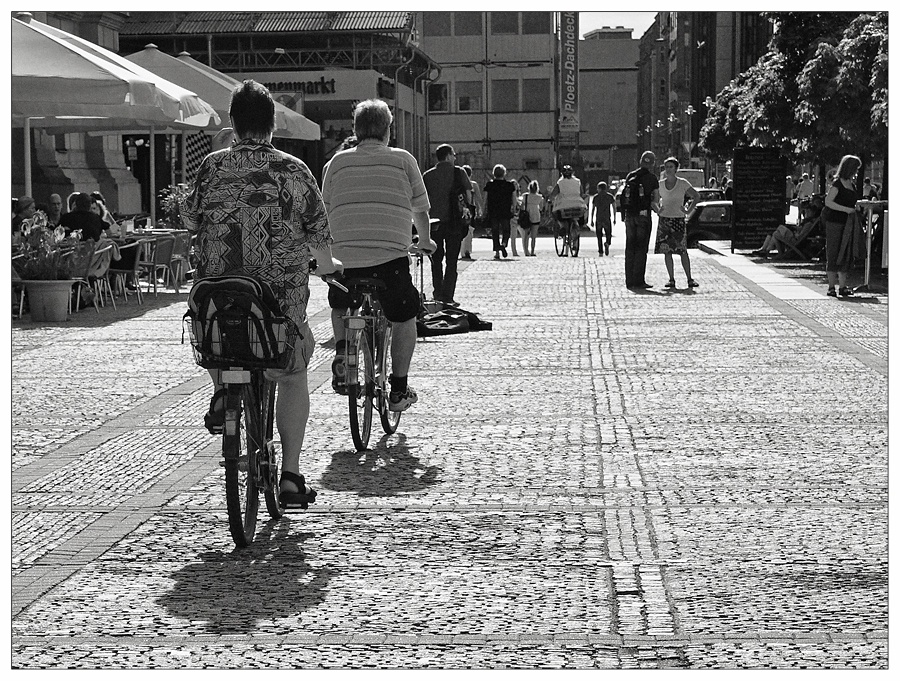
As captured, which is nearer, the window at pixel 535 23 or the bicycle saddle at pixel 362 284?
the bicycle saddle at pixel 362 284

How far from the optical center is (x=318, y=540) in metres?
5.82

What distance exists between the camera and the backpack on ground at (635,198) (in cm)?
1989

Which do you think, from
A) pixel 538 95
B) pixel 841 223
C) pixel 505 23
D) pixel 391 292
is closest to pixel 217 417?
pixel 391 292

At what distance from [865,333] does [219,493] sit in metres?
8.38

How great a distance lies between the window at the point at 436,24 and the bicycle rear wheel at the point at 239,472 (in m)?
75.5

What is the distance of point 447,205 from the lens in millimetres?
16219

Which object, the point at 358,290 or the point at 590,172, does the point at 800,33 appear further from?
the point at 590,172

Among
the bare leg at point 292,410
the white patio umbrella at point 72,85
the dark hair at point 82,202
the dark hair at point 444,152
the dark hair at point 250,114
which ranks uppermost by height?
the white patio umbrella at point 72,85

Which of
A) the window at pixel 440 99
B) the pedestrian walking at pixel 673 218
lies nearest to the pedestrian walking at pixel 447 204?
the pedestrian walking at pixel 673 218

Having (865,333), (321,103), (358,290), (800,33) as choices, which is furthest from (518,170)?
(358,290)

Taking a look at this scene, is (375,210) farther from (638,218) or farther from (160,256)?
(638,218)

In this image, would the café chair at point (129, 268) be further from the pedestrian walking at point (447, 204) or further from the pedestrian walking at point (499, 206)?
the pedestrian walking at point (499, 206)

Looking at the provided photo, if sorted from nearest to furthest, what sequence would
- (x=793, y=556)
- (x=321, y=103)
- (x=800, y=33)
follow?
(x=793, y=556)
(x=800, y=33)
(x=321, y=103)

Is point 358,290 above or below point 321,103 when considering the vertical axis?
below
